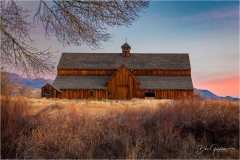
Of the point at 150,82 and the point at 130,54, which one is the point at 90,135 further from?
the point at 130,54

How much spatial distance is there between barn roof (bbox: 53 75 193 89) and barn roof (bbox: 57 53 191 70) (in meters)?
2.37

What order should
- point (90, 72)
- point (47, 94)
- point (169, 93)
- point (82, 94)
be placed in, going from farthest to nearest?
1. point (90, 72)
2. point (82, 94)
3. point (169, 93)
4. point (47, 94)

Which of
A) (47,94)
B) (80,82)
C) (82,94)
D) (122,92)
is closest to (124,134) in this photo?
(82,94)

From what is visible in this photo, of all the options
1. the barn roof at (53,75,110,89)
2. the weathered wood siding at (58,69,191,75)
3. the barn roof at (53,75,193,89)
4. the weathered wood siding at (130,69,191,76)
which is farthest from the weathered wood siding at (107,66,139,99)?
the weathered wood siding at (130,69,191,76)

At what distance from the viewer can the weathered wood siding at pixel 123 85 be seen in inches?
1635

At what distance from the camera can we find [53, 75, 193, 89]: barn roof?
136 feet

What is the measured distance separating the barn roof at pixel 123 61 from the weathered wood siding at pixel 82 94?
635cm

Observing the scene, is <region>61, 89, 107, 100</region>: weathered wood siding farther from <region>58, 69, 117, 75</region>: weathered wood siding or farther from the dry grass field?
the dry grass field

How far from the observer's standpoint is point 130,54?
50.5 m

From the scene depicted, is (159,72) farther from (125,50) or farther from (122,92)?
(122,92)

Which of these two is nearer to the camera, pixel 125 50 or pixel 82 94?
pixel 82 94

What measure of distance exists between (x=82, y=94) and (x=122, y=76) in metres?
6.93

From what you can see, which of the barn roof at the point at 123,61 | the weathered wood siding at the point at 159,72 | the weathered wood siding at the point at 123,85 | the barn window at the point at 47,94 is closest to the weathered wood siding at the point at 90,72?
the barn roof at the point at 123,61

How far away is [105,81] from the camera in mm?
42938
